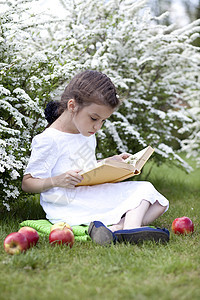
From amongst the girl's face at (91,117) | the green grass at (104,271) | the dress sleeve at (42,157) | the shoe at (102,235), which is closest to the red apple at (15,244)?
the green grass at (104,271)

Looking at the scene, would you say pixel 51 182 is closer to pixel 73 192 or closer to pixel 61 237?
pixel 73 192

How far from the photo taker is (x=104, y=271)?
171cm

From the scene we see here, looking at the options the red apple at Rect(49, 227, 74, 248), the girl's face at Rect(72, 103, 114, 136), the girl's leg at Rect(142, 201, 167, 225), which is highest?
the girl's face at Rect(72, 103, 114, 136)

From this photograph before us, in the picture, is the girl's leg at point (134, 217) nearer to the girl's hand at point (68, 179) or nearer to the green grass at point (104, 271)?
the green grass at point (104, 271)

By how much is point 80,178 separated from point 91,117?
0.44 meters

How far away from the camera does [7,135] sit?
2838mm

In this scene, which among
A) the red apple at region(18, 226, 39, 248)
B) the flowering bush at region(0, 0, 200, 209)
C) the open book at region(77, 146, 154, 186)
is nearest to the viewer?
the red apple at region(18, 226, 39, 248)

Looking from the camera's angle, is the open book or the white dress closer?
the open book

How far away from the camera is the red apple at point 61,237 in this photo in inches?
84.0

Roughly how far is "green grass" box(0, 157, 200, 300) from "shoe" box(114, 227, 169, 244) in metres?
0.04

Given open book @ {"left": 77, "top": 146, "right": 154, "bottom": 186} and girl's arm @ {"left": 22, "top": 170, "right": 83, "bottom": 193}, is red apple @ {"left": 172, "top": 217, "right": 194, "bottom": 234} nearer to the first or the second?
open book @ {"left": 77, "top": 146, "right": 154, "bottom": 186}

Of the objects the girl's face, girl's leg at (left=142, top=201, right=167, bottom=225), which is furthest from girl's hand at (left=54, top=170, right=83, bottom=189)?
girl's leg at (left=142, top=201, right=167, bottom=225)

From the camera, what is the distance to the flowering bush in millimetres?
3139

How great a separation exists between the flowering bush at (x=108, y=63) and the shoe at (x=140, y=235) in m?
1.09
